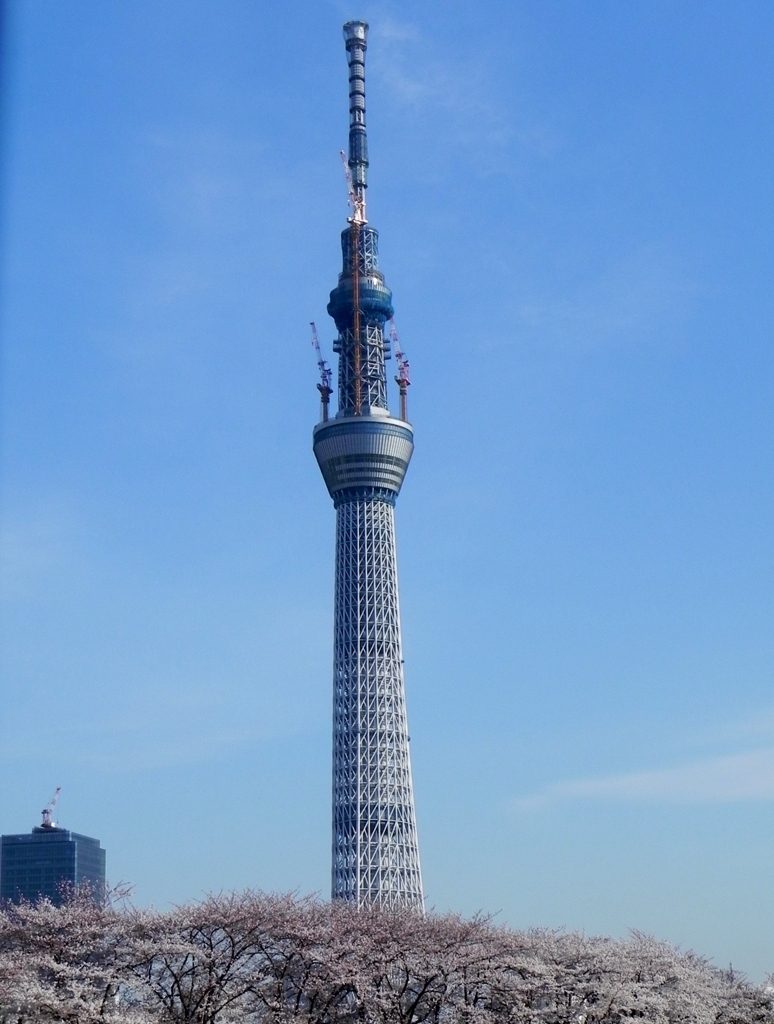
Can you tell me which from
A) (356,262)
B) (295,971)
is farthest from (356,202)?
(295,971)

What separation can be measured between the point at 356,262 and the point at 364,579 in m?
39.2

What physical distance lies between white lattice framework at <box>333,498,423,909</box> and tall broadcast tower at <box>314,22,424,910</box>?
0.11 metres

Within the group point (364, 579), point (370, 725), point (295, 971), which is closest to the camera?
point (295, 971)

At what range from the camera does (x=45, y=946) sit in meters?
63.5

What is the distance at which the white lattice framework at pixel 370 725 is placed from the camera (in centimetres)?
15588

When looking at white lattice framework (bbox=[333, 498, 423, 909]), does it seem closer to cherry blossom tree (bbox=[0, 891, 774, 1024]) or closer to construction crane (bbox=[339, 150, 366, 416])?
construction crane (bbox=[339, 150, 366, 416])

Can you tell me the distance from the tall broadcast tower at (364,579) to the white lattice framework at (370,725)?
11 cm

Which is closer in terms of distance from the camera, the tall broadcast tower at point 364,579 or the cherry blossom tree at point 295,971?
the cherry blossom tree at point 295,971

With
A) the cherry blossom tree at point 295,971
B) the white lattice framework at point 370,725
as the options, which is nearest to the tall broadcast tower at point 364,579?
the white lattice framework at point 370,725

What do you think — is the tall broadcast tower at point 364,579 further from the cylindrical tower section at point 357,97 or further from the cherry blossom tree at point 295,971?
the cherry blossom tree at point 295,971

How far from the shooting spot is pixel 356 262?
593ft

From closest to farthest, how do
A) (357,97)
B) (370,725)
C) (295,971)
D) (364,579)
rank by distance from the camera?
(295,971), (370,725), (364,579), (357,97)

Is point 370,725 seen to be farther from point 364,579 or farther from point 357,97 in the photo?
point 357,97

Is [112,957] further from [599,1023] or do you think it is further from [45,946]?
[599,1023]
